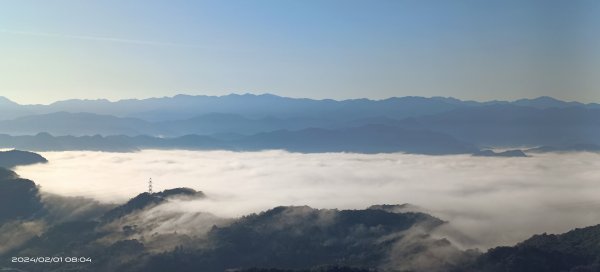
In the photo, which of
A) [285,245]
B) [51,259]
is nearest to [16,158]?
[51,259]

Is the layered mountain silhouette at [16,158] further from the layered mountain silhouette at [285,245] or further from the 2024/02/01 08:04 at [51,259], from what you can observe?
the 2024/02/01 08:04 at [51,259]

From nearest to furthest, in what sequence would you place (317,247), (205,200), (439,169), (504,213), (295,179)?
(317,247) → (504,213) → (205,200) → (295,179) → (439,169)

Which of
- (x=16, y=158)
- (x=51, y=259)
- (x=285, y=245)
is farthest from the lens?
(x=16, y=158)

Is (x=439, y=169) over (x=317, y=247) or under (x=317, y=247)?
over

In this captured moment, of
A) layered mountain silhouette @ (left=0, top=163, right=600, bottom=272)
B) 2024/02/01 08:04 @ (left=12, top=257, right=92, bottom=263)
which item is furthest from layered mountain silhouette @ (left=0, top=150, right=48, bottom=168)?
2024/02/01 08:04 @ (left=12, top=257, right=92, bottom=263)

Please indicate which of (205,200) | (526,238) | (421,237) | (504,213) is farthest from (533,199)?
(205,200)

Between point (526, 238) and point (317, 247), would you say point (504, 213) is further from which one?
point (317, 247)

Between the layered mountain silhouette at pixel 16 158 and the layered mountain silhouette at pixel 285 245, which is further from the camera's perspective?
the layered mountain silhouette at pixel 16 158

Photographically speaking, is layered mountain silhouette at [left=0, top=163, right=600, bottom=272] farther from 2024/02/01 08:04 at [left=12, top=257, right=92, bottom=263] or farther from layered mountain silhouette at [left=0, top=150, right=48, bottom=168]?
layered mountain silhouette at [left=0, top=150, right=48, bottom=168]

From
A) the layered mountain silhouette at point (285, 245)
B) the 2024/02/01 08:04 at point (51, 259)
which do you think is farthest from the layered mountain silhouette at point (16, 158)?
the 2024/02/01 08:04 at point (51, 259)

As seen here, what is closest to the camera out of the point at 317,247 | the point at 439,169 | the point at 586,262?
the point at 586,262

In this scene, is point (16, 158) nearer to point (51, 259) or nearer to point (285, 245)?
point (51, 259)
